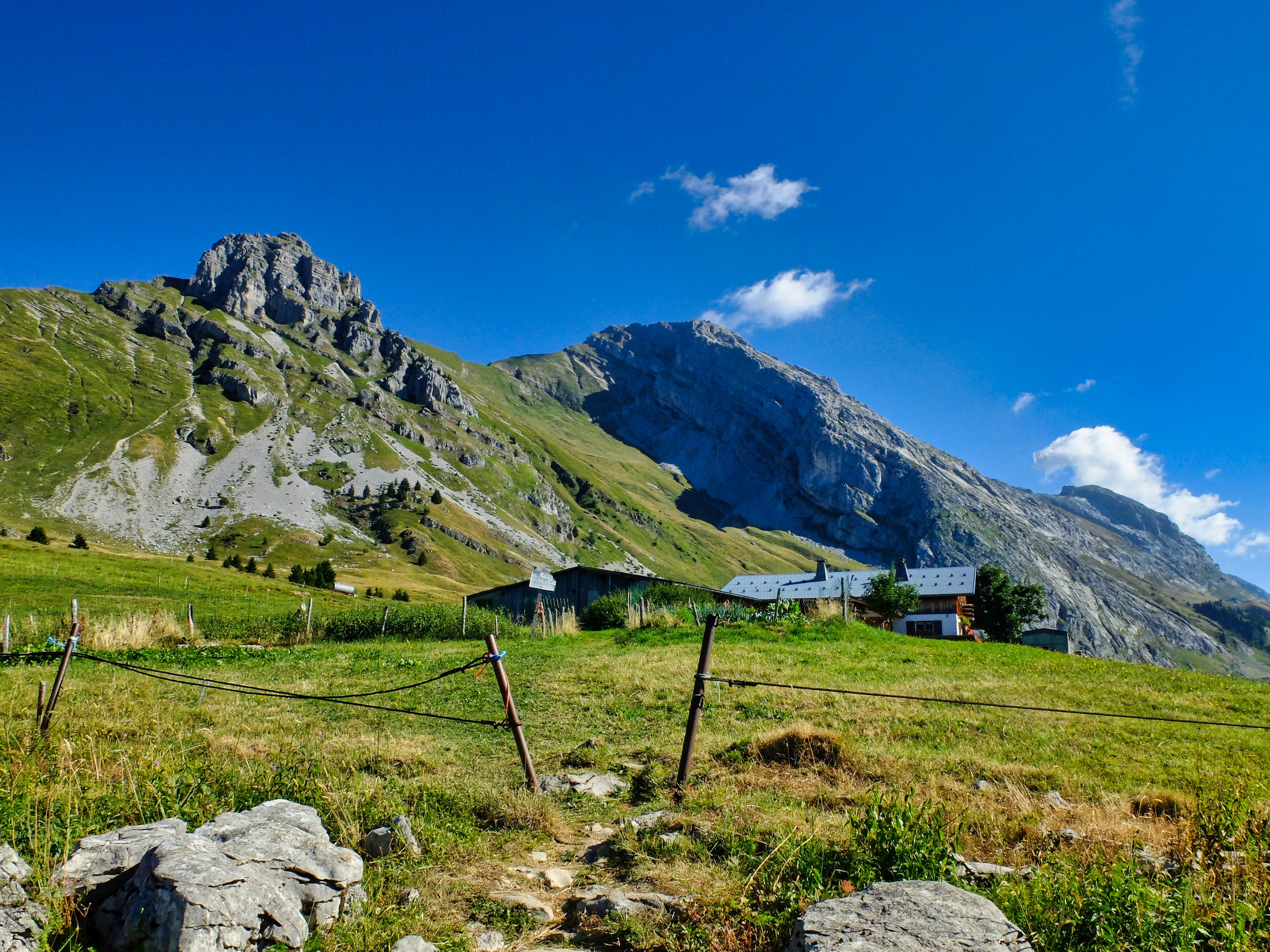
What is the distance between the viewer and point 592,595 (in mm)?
41906

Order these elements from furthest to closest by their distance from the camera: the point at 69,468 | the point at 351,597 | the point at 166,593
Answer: the point at 69,468 < the point at 351,597 < the point at 166,593

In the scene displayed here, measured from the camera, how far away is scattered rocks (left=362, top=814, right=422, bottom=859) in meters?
6.37

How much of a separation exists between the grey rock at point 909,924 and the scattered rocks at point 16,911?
16.0ft

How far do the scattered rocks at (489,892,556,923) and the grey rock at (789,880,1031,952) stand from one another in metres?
2.13

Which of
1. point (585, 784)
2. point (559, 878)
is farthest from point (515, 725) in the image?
→ point (559, 878)

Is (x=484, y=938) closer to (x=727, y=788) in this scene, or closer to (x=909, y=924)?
(x=909, y=924)

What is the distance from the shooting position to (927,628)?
62781mm

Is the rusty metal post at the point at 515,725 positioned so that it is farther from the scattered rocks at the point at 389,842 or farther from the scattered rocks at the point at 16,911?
the scattered rocks at the point at 16,911

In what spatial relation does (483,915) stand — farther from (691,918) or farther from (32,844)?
(32,844)

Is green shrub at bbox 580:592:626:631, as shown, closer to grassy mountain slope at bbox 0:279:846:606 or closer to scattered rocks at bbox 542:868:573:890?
scattered rocks at bbox 542:868:573:890

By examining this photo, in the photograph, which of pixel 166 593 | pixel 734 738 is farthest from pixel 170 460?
pixel 734 738

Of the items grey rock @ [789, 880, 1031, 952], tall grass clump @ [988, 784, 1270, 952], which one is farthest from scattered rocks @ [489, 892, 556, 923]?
tall grass clump @ [988, 784, 1270, 952]

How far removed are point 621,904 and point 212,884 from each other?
116 inches

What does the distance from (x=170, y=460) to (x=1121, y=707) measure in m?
192
